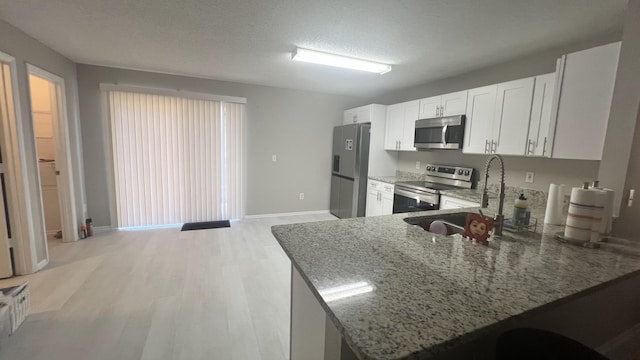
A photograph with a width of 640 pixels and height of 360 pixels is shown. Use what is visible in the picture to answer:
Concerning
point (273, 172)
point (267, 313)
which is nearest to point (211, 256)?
point (267, 313)

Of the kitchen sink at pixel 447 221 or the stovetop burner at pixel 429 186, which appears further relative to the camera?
the stovetop burner at pixel 429 186

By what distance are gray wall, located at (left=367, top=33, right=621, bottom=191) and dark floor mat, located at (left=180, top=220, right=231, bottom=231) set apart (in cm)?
341

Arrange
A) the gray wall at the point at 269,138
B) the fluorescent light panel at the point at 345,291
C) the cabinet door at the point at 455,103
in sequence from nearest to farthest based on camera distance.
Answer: the fluorescent light panel at the point at 345,291 < the cabinet door at the point at 455,103 < the gray wall at the point at 269,138

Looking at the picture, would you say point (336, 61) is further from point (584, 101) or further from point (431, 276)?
point (431, 276)

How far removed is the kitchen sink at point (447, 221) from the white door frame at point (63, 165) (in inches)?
161

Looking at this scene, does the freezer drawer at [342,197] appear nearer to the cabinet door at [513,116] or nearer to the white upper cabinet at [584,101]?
the cabinet door at [513,116]

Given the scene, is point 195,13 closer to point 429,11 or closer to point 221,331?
point 429,11

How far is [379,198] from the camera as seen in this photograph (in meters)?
4.12

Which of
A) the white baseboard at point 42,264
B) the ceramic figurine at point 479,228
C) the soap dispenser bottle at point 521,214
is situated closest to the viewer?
the ceramic figurine at point 479,228

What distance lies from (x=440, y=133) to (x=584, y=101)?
1.53 meters

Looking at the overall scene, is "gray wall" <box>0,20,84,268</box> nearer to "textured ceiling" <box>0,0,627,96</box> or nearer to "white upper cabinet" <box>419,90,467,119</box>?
"textured ceiling" <box>0,0,627,96</box>

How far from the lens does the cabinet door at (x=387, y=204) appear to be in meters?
3.85

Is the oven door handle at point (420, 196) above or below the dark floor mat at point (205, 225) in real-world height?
above

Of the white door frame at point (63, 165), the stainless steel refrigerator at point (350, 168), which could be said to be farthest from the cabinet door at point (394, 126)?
the white door frame at point (63, 165)
